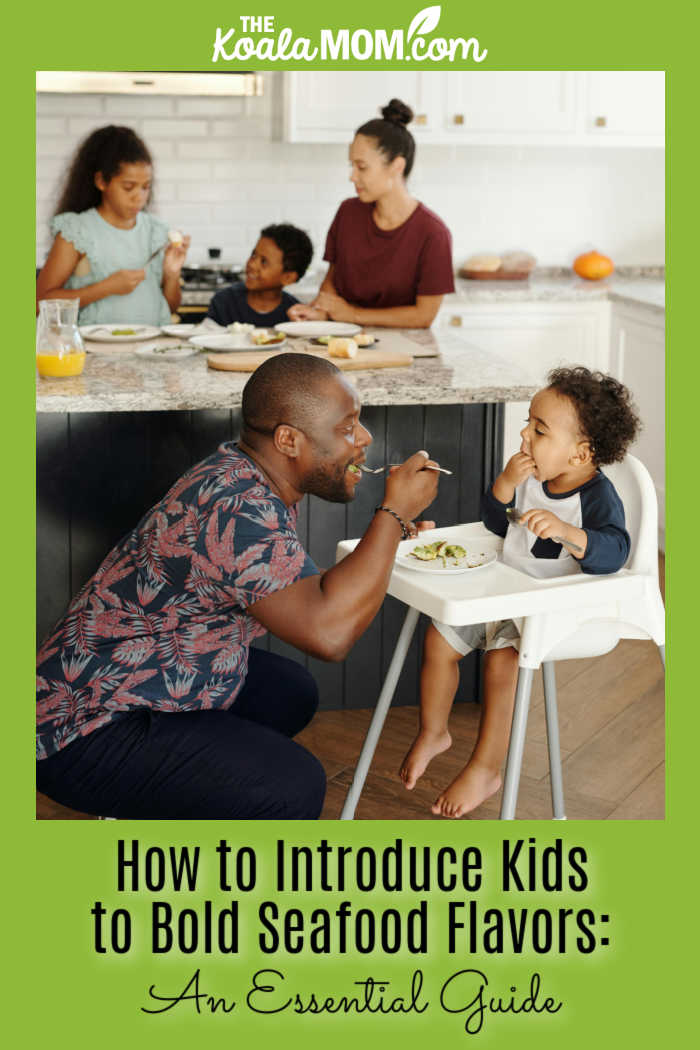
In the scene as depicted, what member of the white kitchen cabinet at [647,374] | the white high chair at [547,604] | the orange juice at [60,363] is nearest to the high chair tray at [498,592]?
the white high chair at [547,604]

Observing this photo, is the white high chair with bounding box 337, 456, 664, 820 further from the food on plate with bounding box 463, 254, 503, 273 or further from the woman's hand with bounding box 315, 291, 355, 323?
the food on plate with bounding box 463, 254, 503, 273

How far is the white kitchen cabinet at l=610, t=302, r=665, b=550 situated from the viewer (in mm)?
4598

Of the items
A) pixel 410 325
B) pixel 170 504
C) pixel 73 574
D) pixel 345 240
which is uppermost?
pixel 345 240

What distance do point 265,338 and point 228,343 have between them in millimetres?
94

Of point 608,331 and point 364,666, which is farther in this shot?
point 608,331

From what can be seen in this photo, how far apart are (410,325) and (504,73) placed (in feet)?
6.01

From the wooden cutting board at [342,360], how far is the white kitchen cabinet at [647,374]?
1.93 m

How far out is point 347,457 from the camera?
189cm

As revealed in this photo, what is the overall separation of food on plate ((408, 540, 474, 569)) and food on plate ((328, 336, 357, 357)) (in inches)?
34.0

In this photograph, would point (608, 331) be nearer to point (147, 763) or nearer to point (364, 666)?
point (364, 666)

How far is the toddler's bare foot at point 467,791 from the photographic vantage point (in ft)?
7.26

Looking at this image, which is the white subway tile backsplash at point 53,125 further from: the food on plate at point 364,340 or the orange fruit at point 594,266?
the food on plate at point 364,340

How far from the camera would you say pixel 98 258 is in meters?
3.54

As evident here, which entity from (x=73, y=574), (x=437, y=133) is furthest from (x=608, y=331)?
(x=73, y=574)
